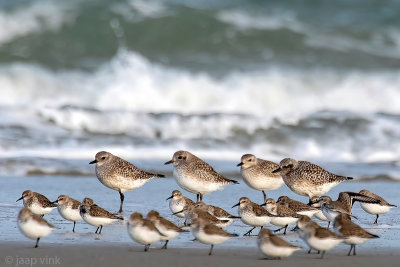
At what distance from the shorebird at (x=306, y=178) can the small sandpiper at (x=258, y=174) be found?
22 centimetres

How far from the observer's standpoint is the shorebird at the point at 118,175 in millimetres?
11977

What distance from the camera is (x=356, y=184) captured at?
14.8 metres

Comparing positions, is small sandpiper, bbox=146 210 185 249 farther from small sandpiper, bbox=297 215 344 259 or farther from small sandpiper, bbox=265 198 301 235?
small sandpiper, bbox=265 198 301 235

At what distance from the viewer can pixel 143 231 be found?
8289mm

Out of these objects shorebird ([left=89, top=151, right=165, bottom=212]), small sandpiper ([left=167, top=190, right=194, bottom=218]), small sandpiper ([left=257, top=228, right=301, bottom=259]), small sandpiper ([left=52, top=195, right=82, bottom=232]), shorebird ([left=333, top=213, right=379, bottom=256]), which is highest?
shorebird ([left=89, top=151, right=165, bottom=212])

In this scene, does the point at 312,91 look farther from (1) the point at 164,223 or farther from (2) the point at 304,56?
(1) the point at 164,223

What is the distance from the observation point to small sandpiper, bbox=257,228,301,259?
795 cm

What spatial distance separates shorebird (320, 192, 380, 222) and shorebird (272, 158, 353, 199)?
1.13m

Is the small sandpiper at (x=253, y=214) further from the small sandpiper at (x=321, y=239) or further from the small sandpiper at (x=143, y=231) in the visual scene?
the small sandpiper at (x=143, y=231)

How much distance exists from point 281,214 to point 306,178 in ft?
6.34

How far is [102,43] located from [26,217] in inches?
655

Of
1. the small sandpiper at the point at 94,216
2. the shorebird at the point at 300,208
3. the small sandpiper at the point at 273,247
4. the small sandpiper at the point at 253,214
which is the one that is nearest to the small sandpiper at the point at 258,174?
the shorebird at the point at 300,208

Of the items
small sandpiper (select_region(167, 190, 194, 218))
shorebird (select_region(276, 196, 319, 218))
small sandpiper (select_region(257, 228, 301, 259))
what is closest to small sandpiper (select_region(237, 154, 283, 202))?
shorebird (select_region(276, 196, 319, 218))

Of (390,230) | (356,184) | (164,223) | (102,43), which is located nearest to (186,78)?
(102,43)
